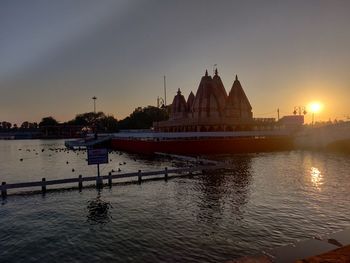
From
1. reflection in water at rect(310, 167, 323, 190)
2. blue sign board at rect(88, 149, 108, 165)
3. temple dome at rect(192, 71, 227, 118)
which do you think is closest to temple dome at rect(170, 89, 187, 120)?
temple dome at rect(192, 71, 227, 118)

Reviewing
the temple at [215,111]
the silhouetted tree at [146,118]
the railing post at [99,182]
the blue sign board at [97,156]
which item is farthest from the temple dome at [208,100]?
the silhouetted tree at [146,118]

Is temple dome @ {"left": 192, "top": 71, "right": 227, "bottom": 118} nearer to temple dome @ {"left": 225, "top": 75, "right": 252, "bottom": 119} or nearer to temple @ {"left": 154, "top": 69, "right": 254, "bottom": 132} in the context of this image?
temple @ {"left": 154, "top": 69, "right": 254, "bottom": 132}

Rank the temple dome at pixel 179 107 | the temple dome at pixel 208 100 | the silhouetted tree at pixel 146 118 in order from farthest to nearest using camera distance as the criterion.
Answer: the silhouetted tree at pixel 146 118, the temple dome at pixel 179 107, the temple dome at pixel 208 100

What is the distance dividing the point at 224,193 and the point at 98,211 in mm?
10220

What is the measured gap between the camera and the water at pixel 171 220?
45.9ft

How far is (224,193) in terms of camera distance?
25.2 metres

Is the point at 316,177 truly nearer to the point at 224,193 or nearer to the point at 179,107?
the point at 224,193

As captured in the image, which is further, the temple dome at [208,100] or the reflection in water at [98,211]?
the temple dome at [208,100]

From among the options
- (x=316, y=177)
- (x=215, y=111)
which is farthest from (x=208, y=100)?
(x=316, y=177)

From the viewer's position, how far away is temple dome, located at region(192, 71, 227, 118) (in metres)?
71.2

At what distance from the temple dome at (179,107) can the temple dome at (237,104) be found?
14.3 metres

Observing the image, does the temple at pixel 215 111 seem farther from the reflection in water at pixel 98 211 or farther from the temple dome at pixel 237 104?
the reflection in water at pixel 98 211

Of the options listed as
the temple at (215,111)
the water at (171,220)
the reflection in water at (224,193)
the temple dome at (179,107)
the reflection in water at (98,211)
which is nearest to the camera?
the water at (171,220)

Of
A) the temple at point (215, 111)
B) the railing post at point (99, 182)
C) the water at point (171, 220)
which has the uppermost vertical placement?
the temple at point (215, 111)
